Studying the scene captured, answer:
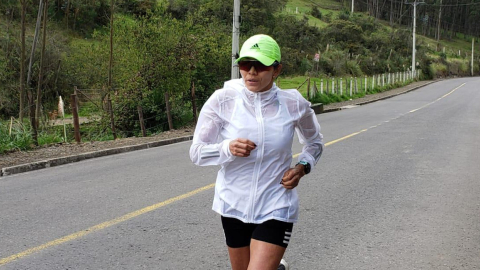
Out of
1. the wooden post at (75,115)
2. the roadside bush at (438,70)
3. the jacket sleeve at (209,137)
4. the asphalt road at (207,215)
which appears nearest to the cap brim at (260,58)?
the jacket sleeve at (209,137)

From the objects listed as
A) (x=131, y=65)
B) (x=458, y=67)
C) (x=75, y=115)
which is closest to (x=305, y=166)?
(x=75, y=115)

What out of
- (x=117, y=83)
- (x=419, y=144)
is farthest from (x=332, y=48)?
(x=419, y=144)

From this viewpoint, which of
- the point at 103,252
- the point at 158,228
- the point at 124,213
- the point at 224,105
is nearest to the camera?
the point at 224,105

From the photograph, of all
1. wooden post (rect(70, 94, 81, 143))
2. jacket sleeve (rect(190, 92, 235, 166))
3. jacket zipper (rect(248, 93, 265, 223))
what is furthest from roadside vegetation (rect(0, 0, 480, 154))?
jacket zipper (rect(248, 93, 265, 223))

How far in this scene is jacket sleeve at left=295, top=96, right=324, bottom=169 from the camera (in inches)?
120

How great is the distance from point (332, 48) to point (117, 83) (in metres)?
44.1

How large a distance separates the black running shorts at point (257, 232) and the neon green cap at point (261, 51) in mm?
859

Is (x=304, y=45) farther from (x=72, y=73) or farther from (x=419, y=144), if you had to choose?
(x=419, y=144)

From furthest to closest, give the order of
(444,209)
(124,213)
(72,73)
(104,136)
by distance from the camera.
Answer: (72,73)
(104,136)
(444,209)
(124,213)

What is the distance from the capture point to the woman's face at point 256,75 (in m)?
2.83

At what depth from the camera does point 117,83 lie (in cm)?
1881

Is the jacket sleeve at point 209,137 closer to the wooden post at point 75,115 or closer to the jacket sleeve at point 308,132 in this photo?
the jacket sleeve at point 308,132

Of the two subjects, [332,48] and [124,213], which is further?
[332,48]

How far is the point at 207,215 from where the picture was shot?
643 cm
